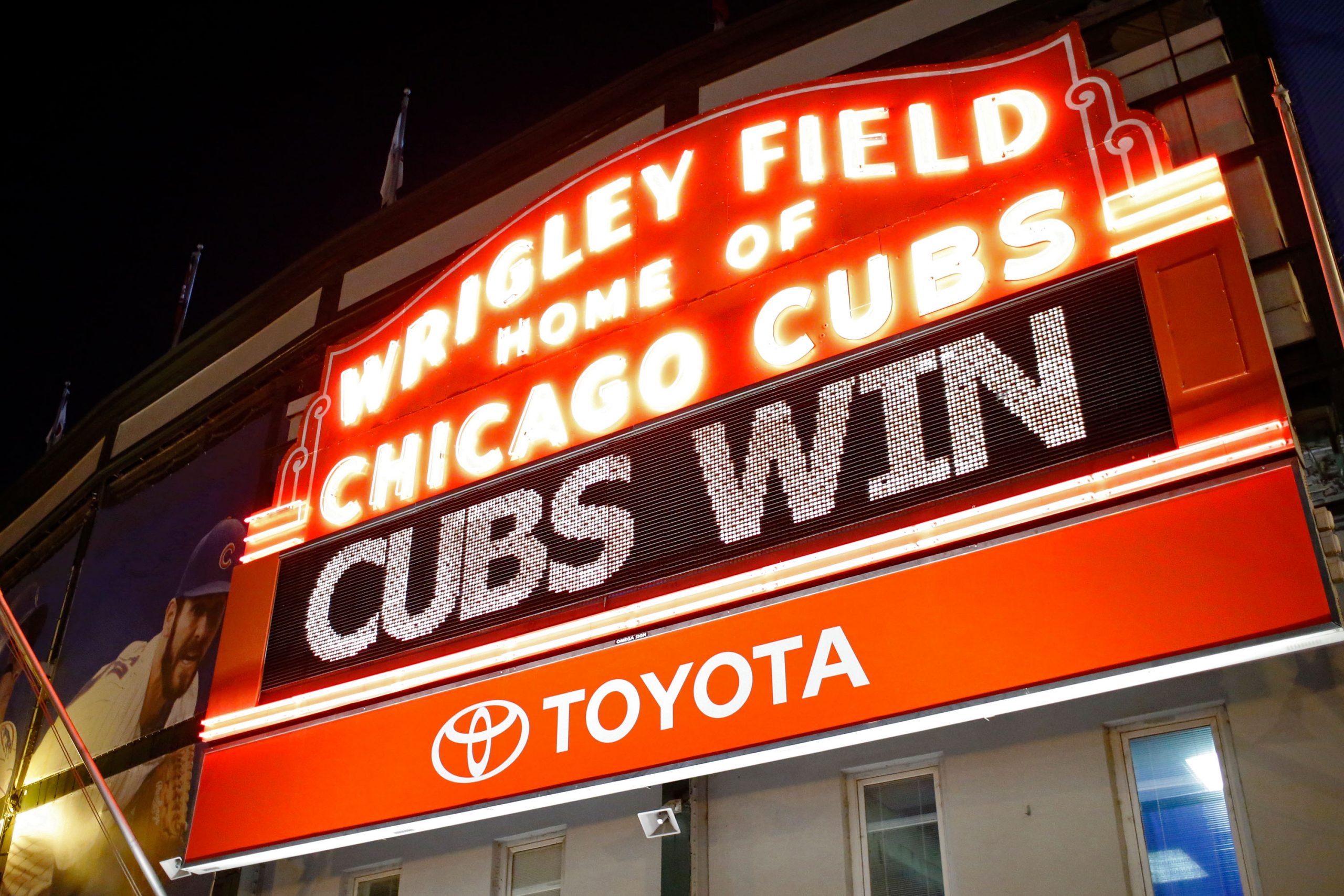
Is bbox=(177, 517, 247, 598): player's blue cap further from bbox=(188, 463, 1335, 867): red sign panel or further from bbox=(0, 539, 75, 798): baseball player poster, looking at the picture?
bbox=(188, 463, 1335, 867): red sign panel

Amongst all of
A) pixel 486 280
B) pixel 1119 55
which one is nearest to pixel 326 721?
pixel 486 280

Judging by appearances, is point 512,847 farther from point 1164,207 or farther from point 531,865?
point 1164,207

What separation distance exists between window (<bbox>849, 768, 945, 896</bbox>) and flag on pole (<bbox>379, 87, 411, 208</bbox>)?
31.5ft

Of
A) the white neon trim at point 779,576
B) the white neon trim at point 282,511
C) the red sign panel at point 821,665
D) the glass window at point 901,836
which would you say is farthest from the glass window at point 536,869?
the white neon trim at point 282,511

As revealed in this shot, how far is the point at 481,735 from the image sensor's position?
7.50m

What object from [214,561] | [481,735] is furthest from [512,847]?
[214,561]

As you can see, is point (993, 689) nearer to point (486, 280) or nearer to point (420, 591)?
point (420, 591)

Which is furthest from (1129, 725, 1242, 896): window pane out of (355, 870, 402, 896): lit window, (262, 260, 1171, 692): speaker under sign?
(355, 870, 402, 896): lit window

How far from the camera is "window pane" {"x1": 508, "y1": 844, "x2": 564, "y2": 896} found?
859 cm

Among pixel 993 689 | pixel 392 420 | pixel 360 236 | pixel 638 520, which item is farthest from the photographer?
pixel 360 236

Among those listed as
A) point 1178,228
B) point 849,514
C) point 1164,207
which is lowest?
point 849,514

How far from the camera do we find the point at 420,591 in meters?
8.07

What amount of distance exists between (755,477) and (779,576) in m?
0.61

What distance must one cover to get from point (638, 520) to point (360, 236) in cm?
811
